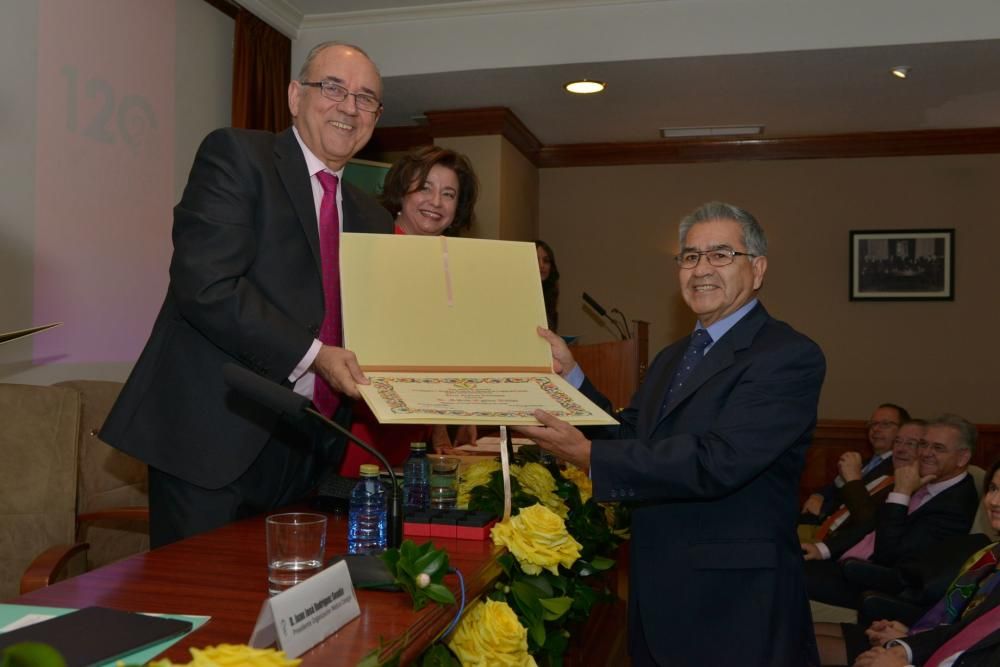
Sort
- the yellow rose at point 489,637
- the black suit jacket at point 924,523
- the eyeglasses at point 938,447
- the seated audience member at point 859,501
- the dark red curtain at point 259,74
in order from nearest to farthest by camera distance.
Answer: the yellow rose at point 489,637 → the black suit jacket at point 924,523 → the eyeglasses at point 938,447 → the seated audience member at point 859,501 → the dark red curtain at point 259,74

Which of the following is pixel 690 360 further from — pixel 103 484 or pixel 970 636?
pixel 103 484

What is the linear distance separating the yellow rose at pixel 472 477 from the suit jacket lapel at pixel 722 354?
15.6 inches

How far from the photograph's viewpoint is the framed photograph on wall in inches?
290

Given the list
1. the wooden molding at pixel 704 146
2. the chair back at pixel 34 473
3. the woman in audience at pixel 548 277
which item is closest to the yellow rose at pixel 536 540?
the chair back at pixel 34 473

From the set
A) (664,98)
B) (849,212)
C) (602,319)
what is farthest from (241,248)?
(849,212)

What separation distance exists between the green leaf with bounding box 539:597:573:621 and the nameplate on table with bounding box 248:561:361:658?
0.55 m

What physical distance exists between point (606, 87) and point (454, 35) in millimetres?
1071

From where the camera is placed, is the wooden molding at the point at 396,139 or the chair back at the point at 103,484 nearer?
the chair back at the point at 103,484

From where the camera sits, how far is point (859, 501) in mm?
4555

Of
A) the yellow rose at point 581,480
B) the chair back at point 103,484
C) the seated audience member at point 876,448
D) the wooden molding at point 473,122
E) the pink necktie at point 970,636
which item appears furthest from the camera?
the wooden molding at point 473,122

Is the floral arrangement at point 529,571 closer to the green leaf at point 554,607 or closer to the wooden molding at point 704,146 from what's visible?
the green leaf at point 554,607

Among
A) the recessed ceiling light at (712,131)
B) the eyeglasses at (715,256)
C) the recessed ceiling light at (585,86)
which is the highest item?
the recessed ceiling light at (712,131)

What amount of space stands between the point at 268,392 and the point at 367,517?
0.34 metres

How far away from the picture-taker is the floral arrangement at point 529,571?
1.50m
